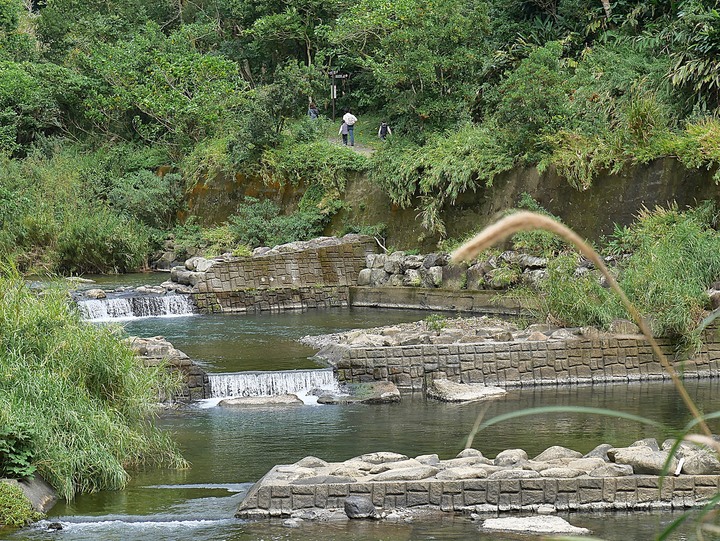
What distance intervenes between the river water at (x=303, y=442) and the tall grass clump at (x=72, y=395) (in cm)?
23

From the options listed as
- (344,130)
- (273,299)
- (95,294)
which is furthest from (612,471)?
(344,130)

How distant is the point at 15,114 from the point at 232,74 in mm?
6164

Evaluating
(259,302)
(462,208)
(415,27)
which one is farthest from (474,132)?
(259,302)

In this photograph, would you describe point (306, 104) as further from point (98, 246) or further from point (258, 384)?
point (258, 384)

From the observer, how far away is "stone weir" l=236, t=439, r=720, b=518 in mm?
8359

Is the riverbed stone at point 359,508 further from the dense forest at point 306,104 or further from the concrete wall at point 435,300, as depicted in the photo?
the dense forest at point 306,104

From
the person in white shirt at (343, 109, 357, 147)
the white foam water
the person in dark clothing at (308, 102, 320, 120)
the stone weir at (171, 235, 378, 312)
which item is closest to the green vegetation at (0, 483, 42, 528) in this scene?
the white foam water

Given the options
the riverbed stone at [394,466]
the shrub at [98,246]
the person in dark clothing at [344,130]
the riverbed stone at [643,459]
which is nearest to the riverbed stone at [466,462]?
the riverbed stone at [394,466]

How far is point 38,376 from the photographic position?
29.7ft

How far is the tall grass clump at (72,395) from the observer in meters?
8.72

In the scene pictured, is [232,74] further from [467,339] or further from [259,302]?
[467,339]

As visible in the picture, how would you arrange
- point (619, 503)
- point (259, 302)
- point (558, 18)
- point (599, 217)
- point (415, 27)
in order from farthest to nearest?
point (558, 18) → point (415, 27) → point (259, 302) → point (599, 217) → point (619, 503)

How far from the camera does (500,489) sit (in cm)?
841

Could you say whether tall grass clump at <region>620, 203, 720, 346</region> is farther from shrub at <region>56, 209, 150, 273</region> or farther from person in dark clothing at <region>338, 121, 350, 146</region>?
shrub at <region>56, 209, 150, 273</region>
